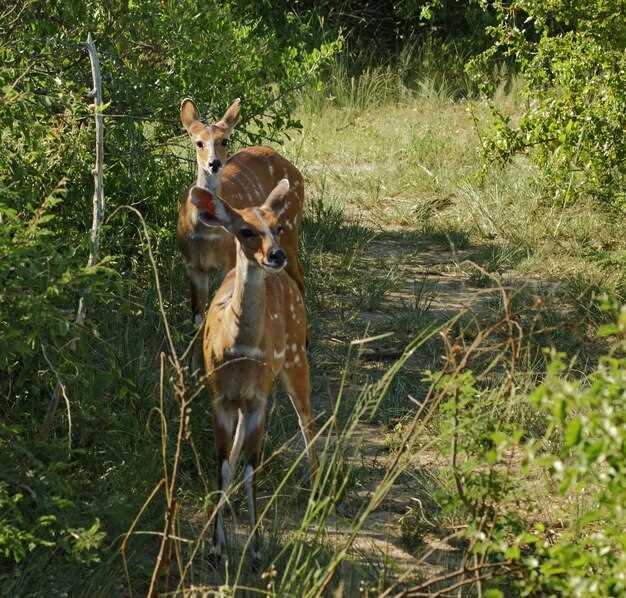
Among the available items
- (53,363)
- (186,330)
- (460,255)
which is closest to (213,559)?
(53,363)

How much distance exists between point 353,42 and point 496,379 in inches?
295

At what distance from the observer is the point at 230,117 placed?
7.74 m

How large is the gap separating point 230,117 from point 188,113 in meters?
0.31

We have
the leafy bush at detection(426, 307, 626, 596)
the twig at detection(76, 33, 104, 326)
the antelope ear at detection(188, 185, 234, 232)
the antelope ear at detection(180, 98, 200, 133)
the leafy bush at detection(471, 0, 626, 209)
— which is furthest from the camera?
the leafy bush at detection(471, 0, 626, 209)

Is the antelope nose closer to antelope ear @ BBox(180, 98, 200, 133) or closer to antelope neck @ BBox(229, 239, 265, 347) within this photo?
antelope neck @ BBox(229, 239, 265, 347)

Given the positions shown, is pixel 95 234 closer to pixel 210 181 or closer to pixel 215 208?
pixel 215 208

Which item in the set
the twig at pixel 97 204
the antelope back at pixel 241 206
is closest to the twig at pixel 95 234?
the twig at pixel 97 204

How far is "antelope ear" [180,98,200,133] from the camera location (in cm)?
744

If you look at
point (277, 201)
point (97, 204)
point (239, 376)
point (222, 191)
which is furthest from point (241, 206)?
point (97, 204)

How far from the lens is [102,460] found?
5086 mm

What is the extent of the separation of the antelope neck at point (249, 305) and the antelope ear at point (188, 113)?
2622 mm

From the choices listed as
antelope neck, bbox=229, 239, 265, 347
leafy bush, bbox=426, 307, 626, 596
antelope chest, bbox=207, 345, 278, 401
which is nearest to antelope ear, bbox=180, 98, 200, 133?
antelope neck, bbox=229, 239, 265, 347

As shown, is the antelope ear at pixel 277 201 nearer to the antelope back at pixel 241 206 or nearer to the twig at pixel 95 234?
the twig at pixel 95 234

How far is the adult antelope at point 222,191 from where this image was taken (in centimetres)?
714
